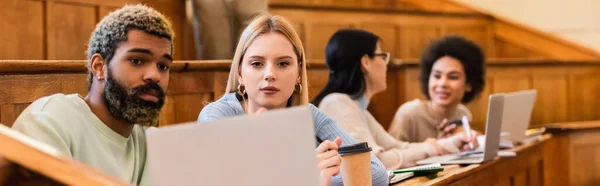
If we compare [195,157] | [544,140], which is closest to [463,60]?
[544,140]

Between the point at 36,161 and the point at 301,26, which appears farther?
the point at 301,26

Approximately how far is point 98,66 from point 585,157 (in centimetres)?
243

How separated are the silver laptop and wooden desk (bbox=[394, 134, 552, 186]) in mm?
49

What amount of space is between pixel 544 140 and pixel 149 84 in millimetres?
2038

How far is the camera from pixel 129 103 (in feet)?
4.20

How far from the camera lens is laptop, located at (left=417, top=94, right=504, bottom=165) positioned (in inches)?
86.4

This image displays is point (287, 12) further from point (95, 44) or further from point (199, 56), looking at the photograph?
point (95, 44)

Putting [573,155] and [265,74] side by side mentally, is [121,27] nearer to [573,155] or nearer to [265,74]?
[265,74]

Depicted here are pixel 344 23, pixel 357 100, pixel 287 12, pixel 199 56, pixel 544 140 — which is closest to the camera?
pixel 357 100

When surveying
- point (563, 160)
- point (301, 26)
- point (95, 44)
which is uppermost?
point (301, 26)

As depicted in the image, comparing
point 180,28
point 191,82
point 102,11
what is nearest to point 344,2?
point 180,28

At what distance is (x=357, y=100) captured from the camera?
2.26 meters

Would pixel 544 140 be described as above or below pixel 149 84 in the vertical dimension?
below

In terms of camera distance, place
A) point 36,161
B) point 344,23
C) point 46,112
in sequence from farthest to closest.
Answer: point 344,23 < point 46,112 < point 36,161
